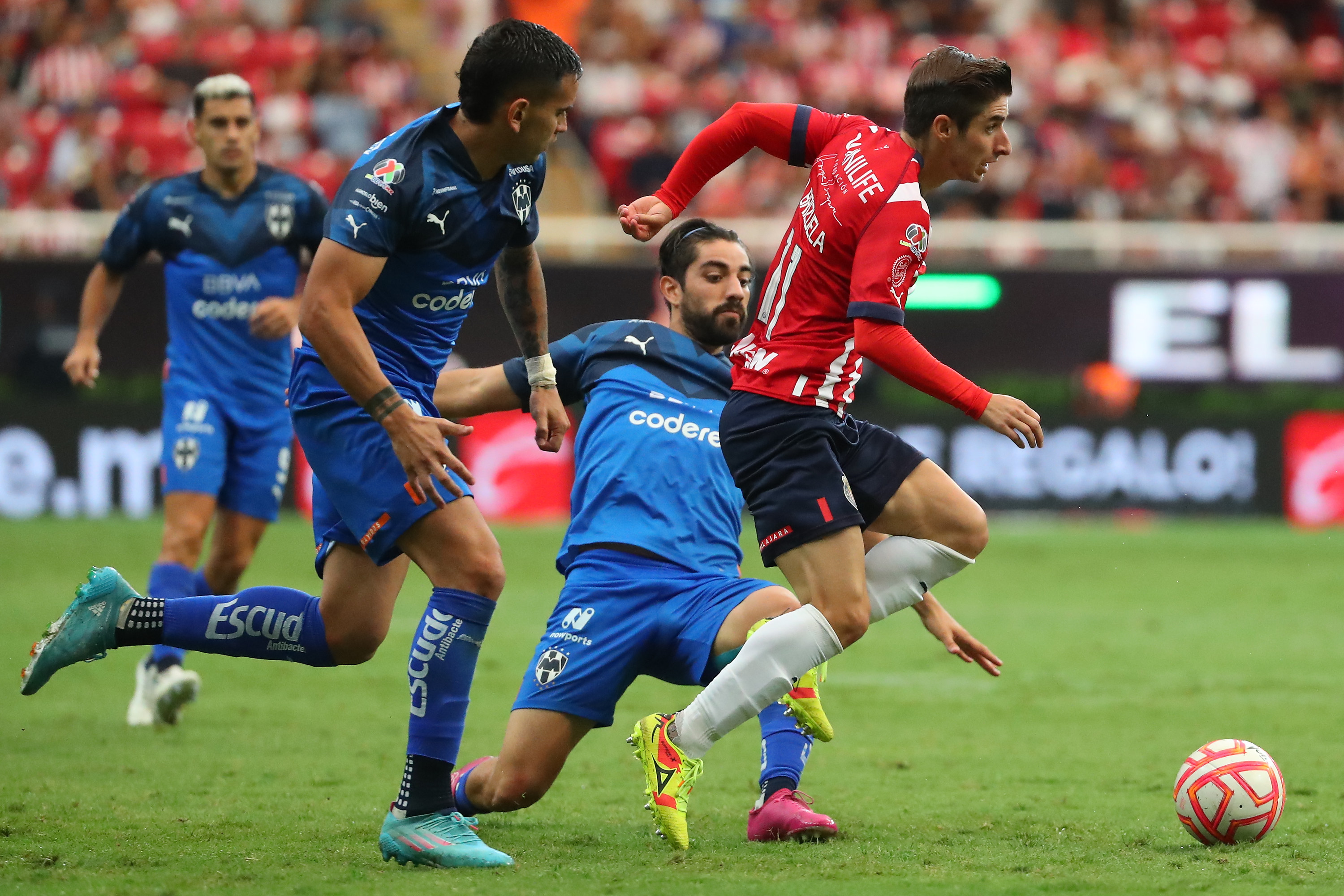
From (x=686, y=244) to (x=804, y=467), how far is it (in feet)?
3.72

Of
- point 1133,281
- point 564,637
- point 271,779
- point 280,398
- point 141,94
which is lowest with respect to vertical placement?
point 271,779

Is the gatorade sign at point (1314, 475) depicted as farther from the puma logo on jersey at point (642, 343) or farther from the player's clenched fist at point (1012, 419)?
the player's clenched fist at point (1012, 419)

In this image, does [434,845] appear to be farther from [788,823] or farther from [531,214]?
[531,214]

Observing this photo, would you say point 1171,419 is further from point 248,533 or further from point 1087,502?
point 248,533

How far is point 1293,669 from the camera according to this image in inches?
338

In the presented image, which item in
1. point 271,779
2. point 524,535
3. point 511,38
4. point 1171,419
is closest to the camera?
point 511,38

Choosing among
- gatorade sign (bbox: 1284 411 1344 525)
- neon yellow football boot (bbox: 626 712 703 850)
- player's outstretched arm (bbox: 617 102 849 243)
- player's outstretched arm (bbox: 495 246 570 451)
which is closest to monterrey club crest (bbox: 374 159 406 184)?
player's outstretched arm (bbox: 495 246 570 451)

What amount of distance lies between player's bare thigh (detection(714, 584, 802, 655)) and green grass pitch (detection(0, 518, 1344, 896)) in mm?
567

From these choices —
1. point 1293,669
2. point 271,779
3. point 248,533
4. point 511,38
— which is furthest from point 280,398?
point 1293,669

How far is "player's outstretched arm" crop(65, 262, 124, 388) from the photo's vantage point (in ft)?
24.9

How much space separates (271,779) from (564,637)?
1.37 m

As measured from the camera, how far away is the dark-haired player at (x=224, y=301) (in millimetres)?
7578

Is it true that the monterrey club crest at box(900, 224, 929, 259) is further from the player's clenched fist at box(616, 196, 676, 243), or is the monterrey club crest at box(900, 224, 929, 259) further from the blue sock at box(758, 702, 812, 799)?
the blue sock at box(758, 702, 812, 799)

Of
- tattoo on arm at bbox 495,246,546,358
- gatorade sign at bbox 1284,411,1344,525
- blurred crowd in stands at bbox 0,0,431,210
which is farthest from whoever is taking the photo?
blurred crowd in stands at bbox 0,0,431,210
